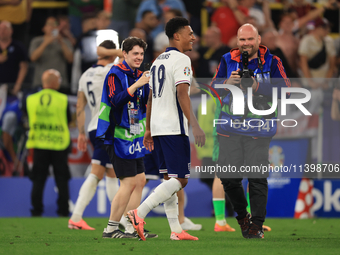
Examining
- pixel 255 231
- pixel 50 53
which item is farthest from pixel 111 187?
pixel 50 53

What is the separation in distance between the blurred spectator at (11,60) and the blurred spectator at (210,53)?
3.49m

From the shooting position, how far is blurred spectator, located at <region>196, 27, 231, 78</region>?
10.7 meters

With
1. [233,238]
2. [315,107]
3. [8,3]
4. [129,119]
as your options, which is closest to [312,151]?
[315,107]

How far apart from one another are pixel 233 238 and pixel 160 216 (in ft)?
11.4

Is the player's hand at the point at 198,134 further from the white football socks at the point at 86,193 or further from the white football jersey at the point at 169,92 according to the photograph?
the white football socks at the point at 86,193

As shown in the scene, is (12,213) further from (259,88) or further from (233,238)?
(259,88)

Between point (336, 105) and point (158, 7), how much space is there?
4618 mm

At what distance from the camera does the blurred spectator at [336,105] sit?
8570 millimetres

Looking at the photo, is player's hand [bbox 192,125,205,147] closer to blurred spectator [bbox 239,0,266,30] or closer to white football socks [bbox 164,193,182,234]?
white football socks [bbox 164,193,182,234]

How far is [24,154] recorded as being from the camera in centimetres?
924

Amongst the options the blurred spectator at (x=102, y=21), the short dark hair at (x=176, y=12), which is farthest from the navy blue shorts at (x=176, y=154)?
the short dark hair at (x=176, y=12)

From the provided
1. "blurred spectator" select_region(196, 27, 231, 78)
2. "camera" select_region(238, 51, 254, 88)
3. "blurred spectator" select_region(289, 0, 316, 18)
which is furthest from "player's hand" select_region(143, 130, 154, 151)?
"blurred spectator" select_region(289, 0, 316, 18)

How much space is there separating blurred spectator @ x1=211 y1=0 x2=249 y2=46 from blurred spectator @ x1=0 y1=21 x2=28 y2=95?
402 cm

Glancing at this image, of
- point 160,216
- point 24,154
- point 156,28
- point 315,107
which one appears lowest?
point 160,216
